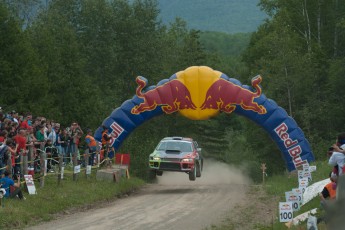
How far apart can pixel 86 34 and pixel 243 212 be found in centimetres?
4673

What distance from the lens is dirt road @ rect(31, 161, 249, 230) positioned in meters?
18.4

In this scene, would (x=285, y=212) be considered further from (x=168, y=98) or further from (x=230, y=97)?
(x=168, y=98)

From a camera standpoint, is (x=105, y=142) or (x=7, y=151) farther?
(x=105, y=142)

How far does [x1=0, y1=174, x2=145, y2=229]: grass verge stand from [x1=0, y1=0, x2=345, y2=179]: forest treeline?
1683 cm

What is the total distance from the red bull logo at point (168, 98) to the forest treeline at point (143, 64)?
11.5 m

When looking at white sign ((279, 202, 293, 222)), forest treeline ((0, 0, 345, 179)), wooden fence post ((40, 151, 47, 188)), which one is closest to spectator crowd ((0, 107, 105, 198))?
wooden fence post ((40, 151, 47, 188))

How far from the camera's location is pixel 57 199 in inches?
839

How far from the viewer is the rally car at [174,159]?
2864 cm

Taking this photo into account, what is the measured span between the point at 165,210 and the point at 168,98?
11.9 metres

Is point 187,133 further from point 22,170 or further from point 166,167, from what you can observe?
point 22,170

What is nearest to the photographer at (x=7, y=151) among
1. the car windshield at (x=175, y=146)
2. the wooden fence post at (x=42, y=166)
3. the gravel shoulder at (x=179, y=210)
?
the gravel shoulder at (x=179, y=210)

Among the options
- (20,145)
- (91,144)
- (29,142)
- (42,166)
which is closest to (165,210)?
(42,166)

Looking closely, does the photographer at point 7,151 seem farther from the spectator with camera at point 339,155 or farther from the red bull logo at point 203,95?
the red bull logo at point 203,95

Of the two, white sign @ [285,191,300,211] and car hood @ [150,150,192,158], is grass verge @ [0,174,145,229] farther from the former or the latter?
white sign @ [285,191,300,211]
